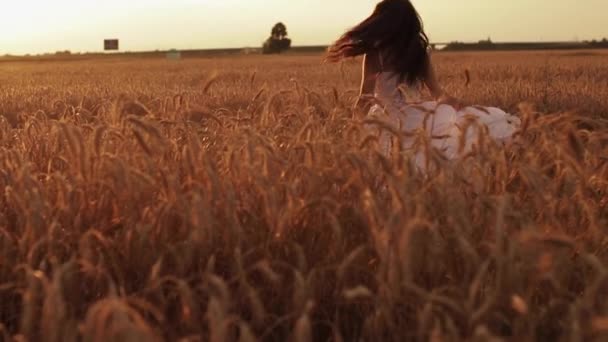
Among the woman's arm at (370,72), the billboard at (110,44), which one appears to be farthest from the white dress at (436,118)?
the billboard at (110,44)

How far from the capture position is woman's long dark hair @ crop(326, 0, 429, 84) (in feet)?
13.8

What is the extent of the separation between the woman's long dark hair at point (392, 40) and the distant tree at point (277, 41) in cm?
6273

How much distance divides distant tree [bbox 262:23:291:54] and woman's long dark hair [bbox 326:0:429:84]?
62727mm

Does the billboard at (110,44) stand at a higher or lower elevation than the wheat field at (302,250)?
higher

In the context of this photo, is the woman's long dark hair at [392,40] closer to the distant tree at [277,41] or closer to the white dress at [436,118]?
the white dress at [436,118]

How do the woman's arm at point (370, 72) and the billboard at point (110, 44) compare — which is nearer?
the woman's arm at point (370, 72)

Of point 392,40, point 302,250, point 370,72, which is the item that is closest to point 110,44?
point 370,72

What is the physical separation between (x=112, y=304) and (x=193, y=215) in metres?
0.69

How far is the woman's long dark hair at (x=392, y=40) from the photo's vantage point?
13.8 ft

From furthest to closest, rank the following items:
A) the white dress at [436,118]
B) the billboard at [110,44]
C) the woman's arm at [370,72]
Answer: the billboard at [110,44] < the woman's arm at [370,72] < the white dress at [436,118]

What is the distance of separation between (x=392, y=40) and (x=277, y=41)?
63979mm

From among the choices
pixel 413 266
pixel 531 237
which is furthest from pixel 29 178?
pixel 531 237

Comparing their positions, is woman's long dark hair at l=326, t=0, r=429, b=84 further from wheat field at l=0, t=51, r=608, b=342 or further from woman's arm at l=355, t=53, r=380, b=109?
wheat field at l=0, t=51, r=608, b=342

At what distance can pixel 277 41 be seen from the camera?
67.1 metres
